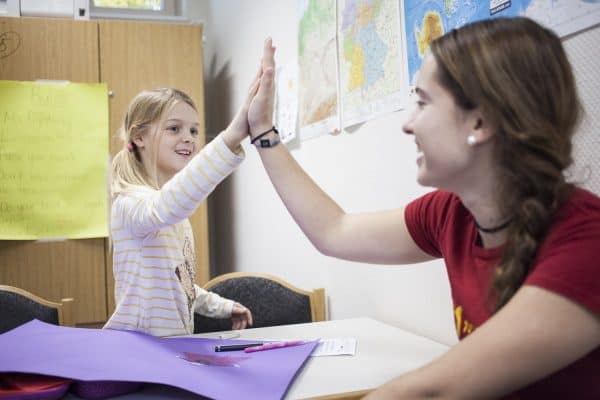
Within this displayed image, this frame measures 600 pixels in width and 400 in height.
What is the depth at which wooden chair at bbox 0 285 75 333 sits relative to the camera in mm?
1497

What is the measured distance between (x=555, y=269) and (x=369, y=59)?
3.21 feet

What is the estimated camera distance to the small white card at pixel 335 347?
1.03 m

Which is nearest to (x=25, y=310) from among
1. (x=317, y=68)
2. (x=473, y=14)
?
(x=317, y=68)

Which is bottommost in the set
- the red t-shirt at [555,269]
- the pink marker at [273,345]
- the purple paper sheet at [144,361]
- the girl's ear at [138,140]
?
the pink marker at [273,345]

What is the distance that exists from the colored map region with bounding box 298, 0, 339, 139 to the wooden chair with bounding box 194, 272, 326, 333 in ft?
1.81

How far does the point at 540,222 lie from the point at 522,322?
0.43ft

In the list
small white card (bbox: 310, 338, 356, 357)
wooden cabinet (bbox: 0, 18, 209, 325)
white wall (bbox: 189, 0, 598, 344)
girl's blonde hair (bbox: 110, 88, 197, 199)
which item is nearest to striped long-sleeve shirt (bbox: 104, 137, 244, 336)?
girl's blonde hair (bbox: 110, 88, 197, 199)

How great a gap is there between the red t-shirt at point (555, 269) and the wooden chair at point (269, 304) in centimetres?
88

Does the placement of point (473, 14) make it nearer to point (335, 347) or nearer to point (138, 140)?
point (335, 347)

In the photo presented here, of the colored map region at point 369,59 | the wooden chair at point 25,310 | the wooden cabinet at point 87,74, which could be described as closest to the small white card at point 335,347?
the colored map region at point 369,59

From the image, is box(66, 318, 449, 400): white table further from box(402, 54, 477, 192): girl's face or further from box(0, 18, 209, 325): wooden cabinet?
box(0, 18, 209, 325): wooden cabinet

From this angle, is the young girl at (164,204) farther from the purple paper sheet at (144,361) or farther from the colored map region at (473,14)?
the colored map region at (473,14)

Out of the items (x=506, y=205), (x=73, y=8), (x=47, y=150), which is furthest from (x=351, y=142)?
(x=73, y=8)

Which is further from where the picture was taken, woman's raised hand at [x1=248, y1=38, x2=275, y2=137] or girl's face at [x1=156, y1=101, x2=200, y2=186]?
girl's face at [x1=156, y1=101, x2=200, y2=186]
